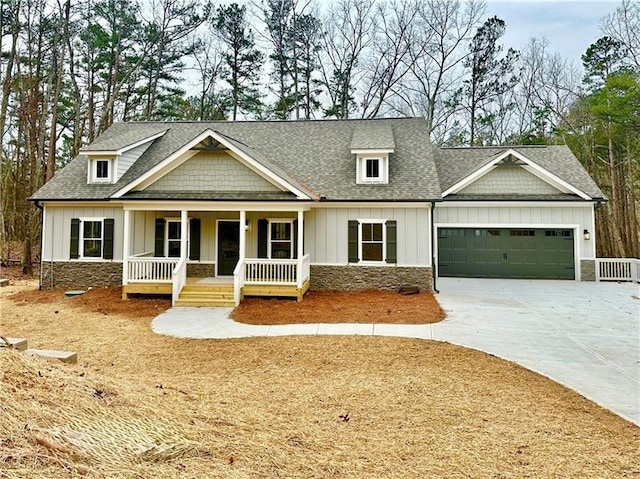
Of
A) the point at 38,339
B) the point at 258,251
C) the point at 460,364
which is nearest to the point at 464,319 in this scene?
the point at 460,364

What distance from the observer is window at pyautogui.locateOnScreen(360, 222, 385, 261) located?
13914mm

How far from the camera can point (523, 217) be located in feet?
53.9

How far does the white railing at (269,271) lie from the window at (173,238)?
139 inches

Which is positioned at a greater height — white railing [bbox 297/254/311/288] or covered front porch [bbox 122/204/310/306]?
covered front porch [bbox 122/204/310/306]

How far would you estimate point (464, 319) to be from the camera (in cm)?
989

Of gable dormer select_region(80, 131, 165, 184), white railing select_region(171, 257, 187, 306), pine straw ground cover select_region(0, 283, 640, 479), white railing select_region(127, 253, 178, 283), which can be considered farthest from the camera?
gable dormer select_region(80, 131, 165, 184)

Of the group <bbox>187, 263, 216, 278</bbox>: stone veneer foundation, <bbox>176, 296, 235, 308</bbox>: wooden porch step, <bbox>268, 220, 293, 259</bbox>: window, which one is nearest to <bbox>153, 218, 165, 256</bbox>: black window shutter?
<bbox>187, 263, 216, 278</bbox>: stone veneer foundation

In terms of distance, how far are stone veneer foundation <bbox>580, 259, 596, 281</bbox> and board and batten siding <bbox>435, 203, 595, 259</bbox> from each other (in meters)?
0.20

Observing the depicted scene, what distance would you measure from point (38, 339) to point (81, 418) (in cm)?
623

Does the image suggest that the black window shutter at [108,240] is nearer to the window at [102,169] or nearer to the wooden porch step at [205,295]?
the window at [102,169]

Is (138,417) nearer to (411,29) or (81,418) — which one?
(81,418)

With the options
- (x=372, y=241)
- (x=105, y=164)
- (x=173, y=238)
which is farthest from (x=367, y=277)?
(x=105, y=164)

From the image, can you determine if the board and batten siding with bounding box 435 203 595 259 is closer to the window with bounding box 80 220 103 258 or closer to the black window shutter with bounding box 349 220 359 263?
the black window shutter with bounding box 349 220 359 263

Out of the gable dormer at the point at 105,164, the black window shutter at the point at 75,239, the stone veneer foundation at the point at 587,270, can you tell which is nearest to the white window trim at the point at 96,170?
the gable dormer at the point at 105,164
